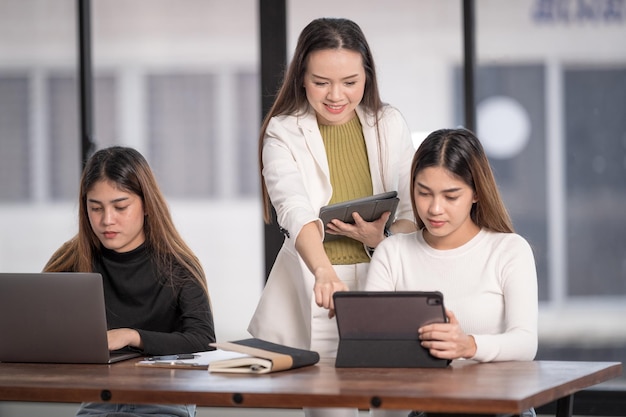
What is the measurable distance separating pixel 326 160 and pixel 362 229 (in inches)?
9.0

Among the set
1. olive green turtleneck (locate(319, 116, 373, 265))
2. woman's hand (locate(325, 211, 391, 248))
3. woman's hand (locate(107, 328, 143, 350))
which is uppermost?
olive green turtleneck (locate(319, 116, 373, 265))

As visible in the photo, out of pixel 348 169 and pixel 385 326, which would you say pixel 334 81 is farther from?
pixel 385 326

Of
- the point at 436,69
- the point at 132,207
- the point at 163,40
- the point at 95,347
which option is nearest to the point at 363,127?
the point at 132,207

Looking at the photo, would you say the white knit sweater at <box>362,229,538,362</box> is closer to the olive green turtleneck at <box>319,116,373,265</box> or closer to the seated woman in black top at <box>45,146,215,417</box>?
the olive green turtleneck at <box>319,116,373,265</box>

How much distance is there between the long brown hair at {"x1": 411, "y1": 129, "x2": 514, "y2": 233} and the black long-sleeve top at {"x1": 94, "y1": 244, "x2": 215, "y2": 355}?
69 cm

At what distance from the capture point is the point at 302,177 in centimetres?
286

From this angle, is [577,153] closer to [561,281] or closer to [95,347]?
[561,281]

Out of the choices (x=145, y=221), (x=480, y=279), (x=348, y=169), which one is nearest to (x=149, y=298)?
(x=145, y=221)

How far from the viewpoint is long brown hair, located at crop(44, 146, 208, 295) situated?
118 inches

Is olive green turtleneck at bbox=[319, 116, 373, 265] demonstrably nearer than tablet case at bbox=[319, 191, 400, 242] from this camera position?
No

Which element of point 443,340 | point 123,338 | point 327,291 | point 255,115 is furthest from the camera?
point 255,115

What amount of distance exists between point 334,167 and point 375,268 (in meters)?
0.32

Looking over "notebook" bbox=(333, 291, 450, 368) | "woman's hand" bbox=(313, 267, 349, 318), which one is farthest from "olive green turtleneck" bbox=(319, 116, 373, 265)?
"notebook" bbox=(333, 291, 450, 368)

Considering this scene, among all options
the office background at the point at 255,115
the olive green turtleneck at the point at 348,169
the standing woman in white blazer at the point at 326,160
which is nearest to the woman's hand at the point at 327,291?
the standing woman in white blazer at the point at 326,160
